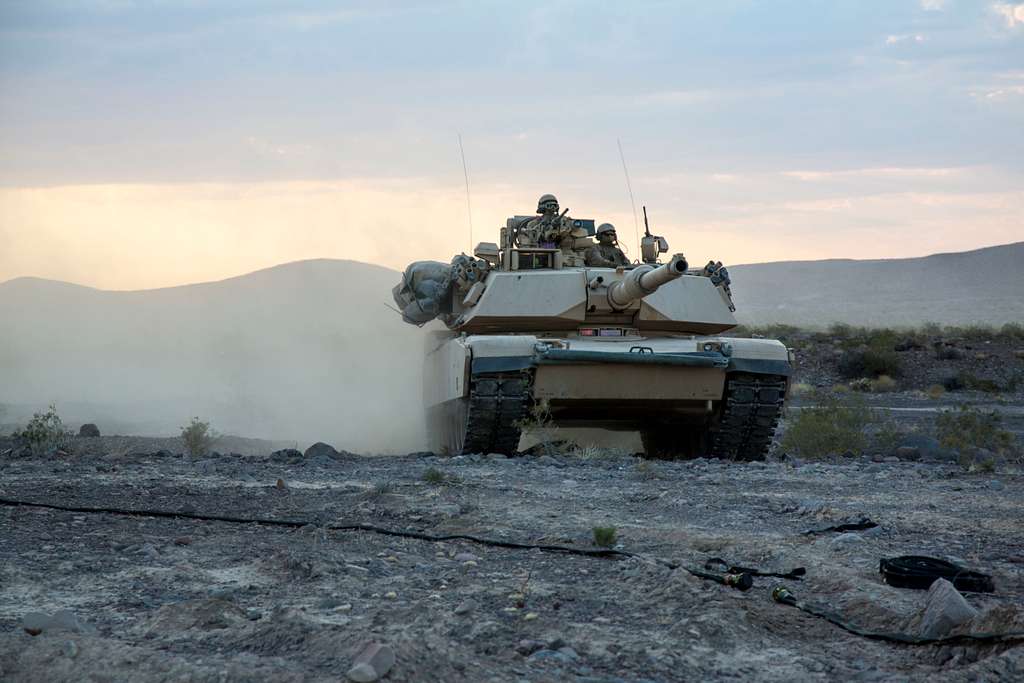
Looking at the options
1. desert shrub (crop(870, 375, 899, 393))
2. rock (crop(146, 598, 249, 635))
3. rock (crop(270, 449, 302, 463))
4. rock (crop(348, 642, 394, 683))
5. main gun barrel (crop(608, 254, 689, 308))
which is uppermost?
main gun barrel (crop(608, 254, 689, 308))

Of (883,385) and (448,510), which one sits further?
(883,385)

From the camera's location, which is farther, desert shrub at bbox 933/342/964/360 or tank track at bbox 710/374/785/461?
desert shrub at bbox 933/342/964/360

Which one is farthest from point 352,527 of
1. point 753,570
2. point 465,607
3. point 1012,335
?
point 1012,335

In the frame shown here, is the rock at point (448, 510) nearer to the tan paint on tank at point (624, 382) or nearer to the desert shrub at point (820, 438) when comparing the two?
the tan paint on tank at point (624, 382)

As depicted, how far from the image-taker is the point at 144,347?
1916 inches

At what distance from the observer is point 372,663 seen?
14.2ft

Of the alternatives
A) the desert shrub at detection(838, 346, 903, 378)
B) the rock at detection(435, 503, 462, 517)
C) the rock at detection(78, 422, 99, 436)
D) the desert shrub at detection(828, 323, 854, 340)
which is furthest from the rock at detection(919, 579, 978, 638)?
the desert shrub at detection(828, 323, 854, 340)

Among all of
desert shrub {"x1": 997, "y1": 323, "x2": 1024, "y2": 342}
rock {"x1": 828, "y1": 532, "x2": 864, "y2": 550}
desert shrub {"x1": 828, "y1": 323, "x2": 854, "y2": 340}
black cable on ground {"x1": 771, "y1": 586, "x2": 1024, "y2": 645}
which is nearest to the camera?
black cable on ground {"x1": 771, "y1": 586, "x2": 1024, "y2": 645}

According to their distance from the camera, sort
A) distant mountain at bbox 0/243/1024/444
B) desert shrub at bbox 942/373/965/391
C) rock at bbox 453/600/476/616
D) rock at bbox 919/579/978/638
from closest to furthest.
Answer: rock at bbox 919/579/978/638 < rock at bbox 453/600/476/616 < distant mountain at bbox 0/243/1024/444 < desert shrub at bbox 942/373/965/391

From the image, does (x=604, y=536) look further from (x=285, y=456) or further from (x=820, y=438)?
(x=820, y=438)

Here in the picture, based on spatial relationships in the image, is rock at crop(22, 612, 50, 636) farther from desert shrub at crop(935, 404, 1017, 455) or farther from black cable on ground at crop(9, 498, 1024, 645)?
desert shrub at crop(935, 404, 1017, 455)

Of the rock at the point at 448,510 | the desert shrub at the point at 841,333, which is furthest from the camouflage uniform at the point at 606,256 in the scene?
the desert shrub at the point at 841,333

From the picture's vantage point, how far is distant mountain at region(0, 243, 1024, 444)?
84.2ft

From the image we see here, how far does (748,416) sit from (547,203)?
3.70 m
